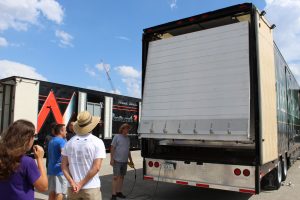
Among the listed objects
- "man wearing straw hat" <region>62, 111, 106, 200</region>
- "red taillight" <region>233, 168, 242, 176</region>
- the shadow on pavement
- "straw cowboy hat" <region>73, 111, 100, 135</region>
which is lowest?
the shadow on pavement

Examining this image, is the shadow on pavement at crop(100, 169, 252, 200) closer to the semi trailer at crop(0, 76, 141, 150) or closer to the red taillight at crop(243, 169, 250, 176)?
the red taillight at crop(243, 169, 250, 176)

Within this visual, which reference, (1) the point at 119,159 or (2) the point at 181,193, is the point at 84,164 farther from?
(2) the point at 181,193

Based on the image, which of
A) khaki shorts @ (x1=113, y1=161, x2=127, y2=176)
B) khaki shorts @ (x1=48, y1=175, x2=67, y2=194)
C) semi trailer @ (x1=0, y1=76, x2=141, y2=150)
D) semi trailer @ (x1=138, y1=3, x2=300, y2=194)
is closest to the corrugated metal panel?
semi trailer @ (x1=138, y1=3, x2=300, y2=194)

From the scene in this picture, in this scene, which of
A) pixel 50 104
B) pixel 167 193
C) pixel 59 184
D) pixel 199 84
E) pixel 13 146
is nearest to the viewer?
pixel 13 146

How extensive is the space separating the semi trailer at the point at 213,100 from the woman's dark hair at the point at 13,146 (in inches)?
155

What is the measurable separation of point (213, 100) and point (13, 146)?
4270mm

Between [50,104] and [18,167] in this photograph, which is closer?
[18,167]

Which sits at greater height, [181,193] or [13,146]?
[13,146]

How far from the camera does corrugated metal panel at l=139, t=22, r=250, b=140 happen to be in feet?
20.0

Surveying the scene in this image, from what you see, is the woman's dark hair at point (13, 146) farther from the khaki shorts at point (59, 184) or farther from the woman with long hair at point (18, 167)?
A: the khaki shorts at point (59, 184)

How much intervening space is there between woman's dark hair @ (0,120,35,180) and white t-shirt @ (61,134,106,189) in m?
1.17

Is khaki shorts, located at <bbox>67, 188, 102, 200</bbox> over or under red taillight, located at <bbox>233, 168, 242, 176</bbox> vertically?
under

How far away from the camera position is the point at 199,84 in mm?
6637

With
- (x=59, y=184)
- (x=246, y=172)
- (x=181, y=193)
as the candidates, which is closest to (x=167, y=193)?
(x=181, y=193)
